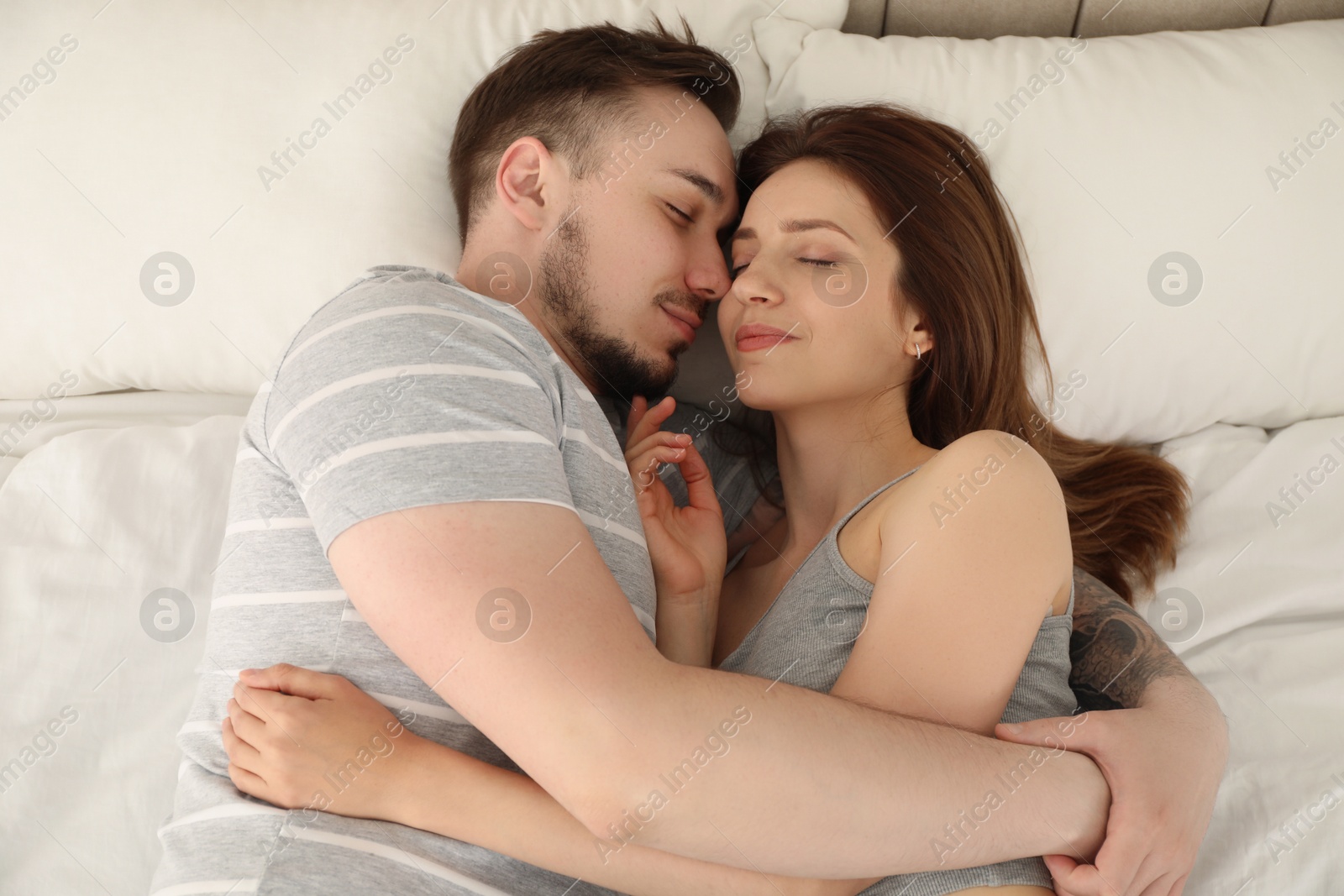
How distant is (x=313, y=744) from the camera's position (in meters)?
0.97

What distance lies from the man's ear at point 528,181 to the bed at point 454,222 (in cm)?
20

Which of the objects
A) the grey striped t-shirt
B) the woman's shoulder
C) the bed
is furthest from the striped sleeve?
the bed

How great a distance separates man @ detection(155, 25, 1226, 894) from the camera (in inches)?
34.4

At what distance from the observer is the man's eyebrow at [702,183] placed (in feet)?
5.03

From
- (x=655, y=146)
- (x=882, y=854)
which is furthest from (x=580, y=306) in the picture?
(x=882, y=854)

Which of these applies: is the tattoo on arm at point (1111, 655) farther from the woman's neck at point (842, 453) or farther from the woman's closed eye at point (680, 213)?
the woman's closed eye at point (680, 213)

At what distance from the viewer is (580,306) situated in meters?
1.50

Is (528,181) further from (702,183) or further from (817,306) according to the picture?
(817,306)

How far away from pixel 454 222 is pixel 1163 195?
4.22 feet

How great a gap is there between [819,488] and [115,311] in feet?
4.28

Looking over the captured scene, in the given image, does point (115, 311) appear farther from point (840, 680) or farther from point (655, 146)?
point (840, 680)

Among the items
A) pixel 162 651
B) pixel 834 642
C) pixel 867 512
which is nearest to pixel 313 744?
pixel 162 651

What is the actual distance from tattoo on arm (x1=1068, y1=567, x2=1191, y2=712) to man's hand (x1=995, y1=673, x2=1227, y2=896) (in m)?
0.10

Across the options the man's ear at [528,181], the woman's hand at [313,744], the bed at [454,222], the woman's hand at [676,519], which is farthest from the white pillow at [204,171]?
the woman's hand at [313,744]
